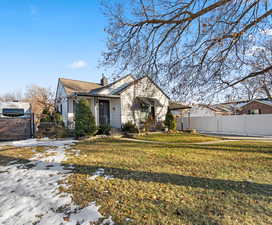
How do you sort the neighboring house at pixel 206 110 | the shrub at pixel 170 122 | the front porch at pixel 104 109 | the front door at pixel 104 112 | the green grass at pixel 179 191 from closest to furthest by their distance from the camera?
the green grass at pixel 179 191
the neighboring house at pixel 206 110
the front porch at pixel 104 109
the front door at pixel 104 112
the shrub at pixel 170 122

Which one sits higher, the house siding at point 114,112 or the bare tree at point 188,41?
the bare tree at point 188,41

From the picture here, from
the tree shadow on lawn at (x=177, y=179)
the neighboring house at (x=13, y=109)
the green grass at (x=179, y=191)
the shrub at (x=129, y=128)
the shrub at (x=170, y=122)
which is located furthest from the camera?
the shrub at (x=170, y=122)

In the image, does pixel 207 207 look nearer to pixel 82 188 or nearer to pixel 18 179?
pixel 82 188

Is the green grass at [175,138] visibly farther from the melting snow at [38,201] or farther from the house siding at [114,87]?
the melting snow at [38,201]

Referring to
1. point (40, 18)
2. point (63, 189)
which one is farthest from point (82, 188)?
point (40, 18)

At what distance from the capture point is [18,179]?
3.87 metres

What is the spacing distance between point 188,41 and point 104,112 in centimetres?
967

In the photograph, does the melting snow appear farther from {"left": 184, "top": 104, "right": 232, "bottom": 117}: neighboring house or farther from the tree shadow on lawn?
{"left": 184, "top": 104, "right": 232, "bottom": 117}: neighboring house

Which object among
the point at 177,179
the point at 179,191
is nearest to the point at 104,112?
the point at 177,179

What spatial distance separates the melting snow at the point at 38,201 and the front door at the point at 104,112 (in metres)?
8.94

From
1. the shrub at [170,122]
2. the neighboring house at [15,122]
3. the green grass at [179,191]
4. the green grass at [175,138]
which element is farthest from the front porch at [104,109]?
the green grass at [179,191]

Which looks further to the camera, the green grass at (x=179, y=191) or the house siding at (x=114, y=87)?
the house siding at (x=114, y=87)

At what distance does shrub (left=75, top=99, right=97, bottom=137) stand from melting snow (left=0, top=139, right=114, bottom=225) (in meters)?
5.48

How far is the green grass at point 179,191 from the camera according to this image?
2.28 meters
